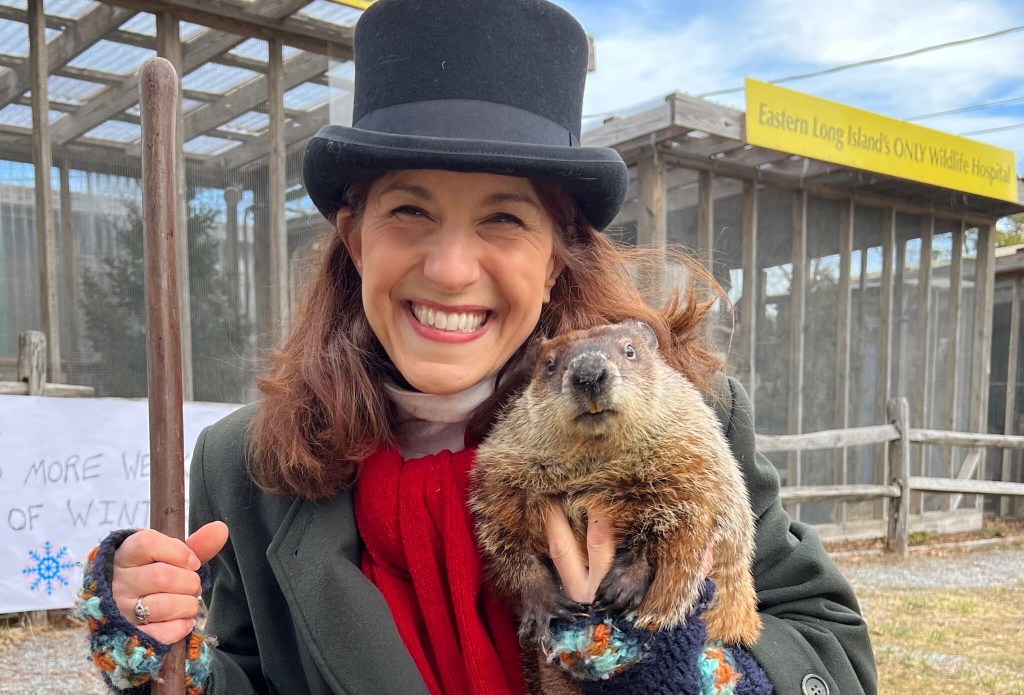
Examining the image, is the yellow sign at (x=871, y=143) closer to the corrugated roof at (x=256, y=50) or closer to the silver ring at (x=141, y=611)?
the corrugated roof at (x=256, y=50)

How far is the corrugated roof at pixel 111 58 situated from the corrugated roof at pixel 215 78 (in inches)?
13.1

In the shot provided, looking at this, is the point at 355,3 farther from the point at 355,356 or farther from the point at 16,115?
the point at 355,356

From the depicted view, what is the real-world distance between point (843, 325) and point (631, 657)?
7.82 m

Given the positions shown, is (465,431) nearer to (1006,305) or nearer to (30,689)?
(30,689)

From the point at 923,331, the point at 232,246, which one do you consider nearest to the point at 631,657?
the point at 232,246

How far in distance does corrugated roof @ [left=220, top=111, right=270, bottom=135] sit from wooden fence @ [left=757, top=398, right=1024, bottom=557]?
5.29m

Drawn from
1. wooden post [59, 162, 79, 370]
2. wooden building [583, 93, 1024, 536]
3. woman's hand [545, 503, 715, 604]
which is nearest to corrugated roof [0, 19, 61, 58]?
wooden post [59, 162, 79, 370]

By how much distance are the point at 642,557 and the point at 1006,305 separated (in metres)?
11.9

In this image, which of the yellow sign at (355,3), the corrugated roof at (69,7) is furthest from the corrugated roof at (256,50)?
the corrugated roof at (69,7)

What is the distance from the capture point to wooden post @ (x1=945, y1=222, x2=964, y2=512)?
31.4 ft

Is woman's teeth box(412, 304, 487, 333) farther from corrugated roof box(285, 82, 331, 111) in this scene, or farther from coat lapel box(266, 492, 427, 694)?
corrugated roof box(285, 82, 331, 111)

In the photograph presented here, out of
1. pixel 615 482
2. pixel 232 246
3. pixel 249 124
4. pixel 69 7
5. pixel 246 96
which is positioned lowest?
pixel 615 482

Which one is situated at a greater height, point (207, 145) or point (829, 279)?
point (207, 145)

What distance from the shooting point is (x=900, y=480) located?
8.45 metres
